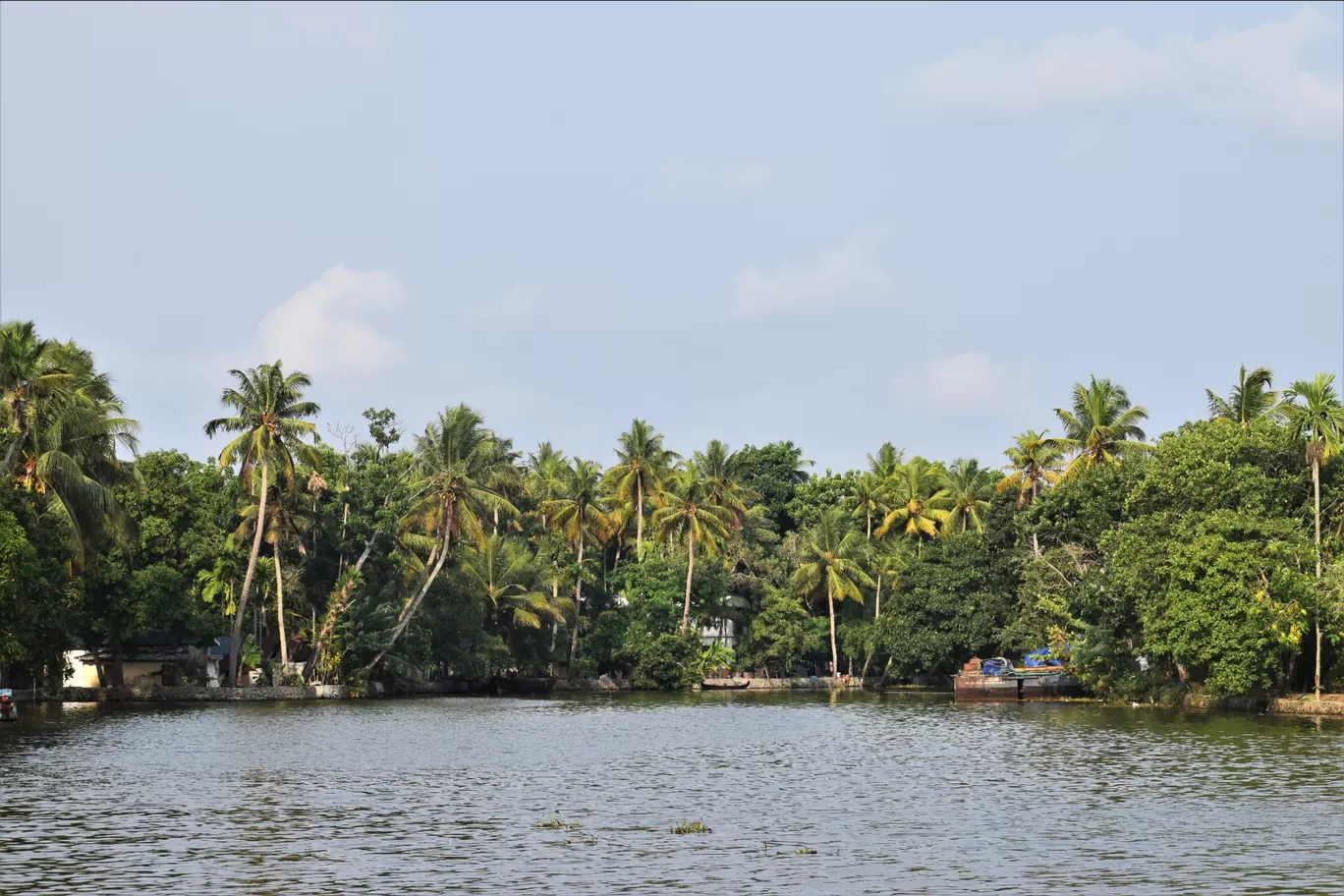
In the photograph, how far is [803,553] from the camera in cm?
11075

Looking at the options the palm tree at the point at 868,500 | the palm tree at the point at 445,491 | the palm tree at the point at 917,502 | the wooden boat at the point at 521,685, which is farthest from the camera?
the palm tree at the point at 868,500

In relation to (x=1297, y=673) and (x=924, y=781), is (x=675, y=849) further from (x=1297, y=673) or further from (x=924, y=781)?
(x=1297, y=673)

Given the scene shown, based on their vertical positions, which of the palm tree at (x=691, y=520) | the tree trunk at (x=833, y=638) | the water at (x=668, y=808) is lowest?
the water at (x=668, y=808)

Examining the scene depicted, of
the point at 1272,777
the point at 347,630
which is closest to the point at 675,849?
the point at 1272,777

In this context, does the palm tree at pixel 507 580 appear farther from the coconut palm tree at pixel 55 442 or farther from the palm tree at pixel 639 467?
the coconut palm tree at pixel 55 442

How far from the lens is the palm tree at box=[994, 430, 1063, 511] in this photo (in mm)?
94875

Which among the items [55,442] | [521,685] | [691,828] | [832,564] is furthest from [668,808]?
[832,564]

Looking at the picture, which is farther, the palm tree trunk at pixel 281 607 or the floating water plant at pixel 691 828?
the palm tree trunk at pixel 281 607

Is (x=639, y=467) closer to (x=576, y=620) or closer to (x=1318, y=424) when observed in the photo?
(x=576, y=620)

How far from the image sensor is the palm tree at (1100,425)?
290 feet

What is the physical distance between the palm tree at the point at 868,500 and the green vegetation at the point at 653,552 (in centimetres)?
34

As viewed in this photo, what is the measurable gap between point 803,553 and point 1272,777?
74.4 meters

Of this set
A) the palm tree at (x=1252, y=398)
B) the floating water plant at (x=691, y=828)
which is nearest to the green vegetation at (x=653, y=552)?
the palm tree at (x=1252, y=398)

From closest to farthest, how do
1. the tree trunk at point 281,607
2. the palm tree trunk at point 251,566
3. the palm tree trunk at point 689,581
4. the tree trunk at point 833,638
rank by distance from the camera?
the palm tree trunk at point 251,566 < the tree trunk at point 281,607 < the palm tree trunk at point 689,581 < the tree trunk at point 833,638
